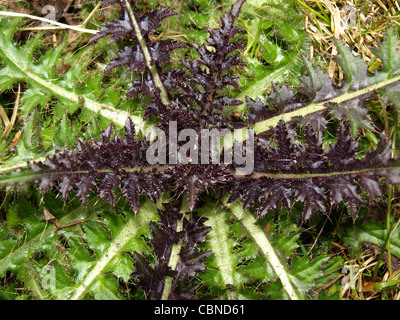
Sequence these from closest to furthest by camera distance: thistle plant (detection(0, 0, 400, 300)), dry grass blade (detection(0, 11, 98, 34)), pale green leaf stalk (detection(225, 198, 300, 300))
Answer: thistle plant (detection(0, 0, 400, 300)), pale green leaf stalk (detection(225, 198, 300, 300)), dry grass blade (detection(0, 11, 98, 34))

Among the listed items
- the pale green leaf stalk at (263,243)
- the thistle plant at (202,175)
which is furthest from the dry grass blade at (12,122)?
the pale green leaf stalk at (263,243)

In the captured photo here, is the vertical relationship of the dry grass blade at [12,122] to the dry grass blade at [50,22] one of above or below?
below

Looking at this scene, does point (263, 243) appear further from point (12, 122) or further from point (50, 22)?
point (50, 22)

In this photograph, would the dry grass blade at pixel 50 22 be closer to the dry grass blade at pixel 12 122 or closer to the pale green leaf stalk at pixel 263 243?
the dry grass blade at pixel 12 122

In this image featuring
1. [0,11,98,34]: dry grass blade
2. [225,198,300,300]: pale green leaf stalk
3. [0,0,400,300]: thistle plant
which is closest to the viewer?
[0,0,400,300]: thistle plant

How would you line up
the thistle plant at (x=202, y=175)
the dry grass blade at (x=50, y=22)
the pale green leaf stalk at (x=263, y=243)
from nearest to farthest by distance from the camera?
the thistle plant at (x=202, y=175), the pale green leaf stalk at (x=263, y=243), the dry grass blade at (x=50, y=22)

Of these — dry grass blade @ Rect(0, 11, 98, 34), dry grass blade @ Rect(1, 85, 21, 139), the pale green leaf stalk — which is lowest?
the pale green leaf stalk

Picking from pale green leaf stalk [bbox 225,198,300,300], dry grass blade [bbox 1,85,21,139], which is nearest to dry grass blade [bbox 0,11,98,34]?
dry grass blade [bbox 1,85,21,139]

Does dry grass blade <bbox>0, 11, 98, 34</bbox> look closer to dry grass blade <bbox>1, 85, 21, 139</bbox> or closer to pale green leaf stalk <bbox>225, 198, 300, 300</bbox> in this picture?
dry grass blade <bbox>1, 85, 21, 139</bbox>

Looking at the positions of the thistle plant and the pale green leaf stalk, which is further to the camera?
the pale green leaf stalk

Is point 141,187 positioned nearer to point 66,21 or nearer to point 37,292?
point 37,292

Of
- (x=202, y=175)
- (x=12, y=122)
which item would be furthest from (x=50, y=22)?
(x=202, y=175)

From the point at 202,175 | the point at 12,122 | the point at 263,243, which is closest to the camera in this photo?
the point at 202,175
